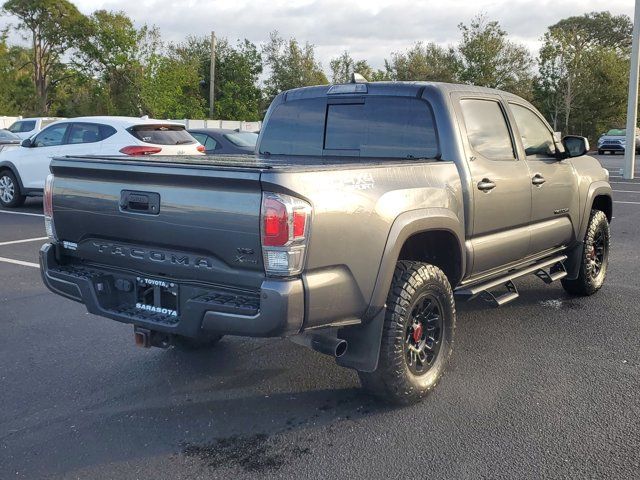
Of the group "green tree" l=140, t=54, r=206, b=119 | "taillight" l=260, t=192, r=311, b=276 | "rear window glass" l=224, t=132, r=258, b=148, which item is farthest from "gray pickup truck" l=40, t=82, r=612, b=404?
"green tree" l=140, t=54, r=206, b=119

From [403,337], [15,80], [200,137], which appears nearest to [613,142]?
[200,137]

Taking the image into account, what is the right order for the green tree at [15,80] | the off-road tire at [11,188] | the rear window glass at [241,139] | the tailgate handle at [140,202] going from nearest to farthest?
the tailgate handle at [140,202], the off-road tire at [11,188], the rear window glass at [241,139], the green tree at [15,80]

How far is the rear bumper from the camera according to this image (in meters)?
3.18

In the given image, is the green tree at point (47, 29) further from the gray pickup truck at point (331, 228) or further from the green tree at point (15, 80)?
the gray pickup truck at point (331, 228)

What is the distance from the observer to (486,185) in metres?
4.59

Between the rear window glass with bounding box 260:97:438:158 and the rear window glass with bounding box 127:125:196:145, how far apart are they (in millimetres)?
7038

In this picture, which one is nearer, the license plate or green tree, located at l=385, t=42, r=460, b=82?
the license plate

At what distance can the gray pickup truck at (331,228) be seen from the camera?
3.25 m

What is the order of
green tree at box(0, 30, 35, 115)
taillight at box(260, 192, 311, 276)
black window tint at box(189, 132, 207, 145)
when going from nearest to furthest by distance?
1. taillight at box(260, 192, 311, 276)
2. black window tint at box(189, 132, 207, 145)
3. green tree at box(0, 30, 35, 115)

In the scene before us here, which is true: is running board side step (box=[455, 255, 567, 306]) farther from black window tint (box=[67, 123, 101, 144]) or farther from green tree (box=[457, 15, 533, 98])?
green tree (box=[457, 15, 533, 98])

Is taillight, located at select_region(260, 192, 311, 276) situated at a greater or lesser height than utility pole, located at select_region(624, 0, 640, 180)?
lesser

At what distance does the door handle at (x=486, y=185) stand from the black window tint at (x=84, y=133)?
8.95 m

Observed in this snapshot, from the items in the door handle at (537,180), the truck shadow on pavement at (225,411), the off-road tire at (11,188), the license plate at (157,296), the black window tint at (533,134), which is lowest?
the truck shadow on pavement at (225,411)

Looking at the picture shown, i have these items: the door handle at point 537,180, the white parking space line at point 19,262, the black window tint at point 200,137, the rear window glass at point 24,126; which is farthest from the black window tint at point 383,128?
the rear window glass at point 24,126
